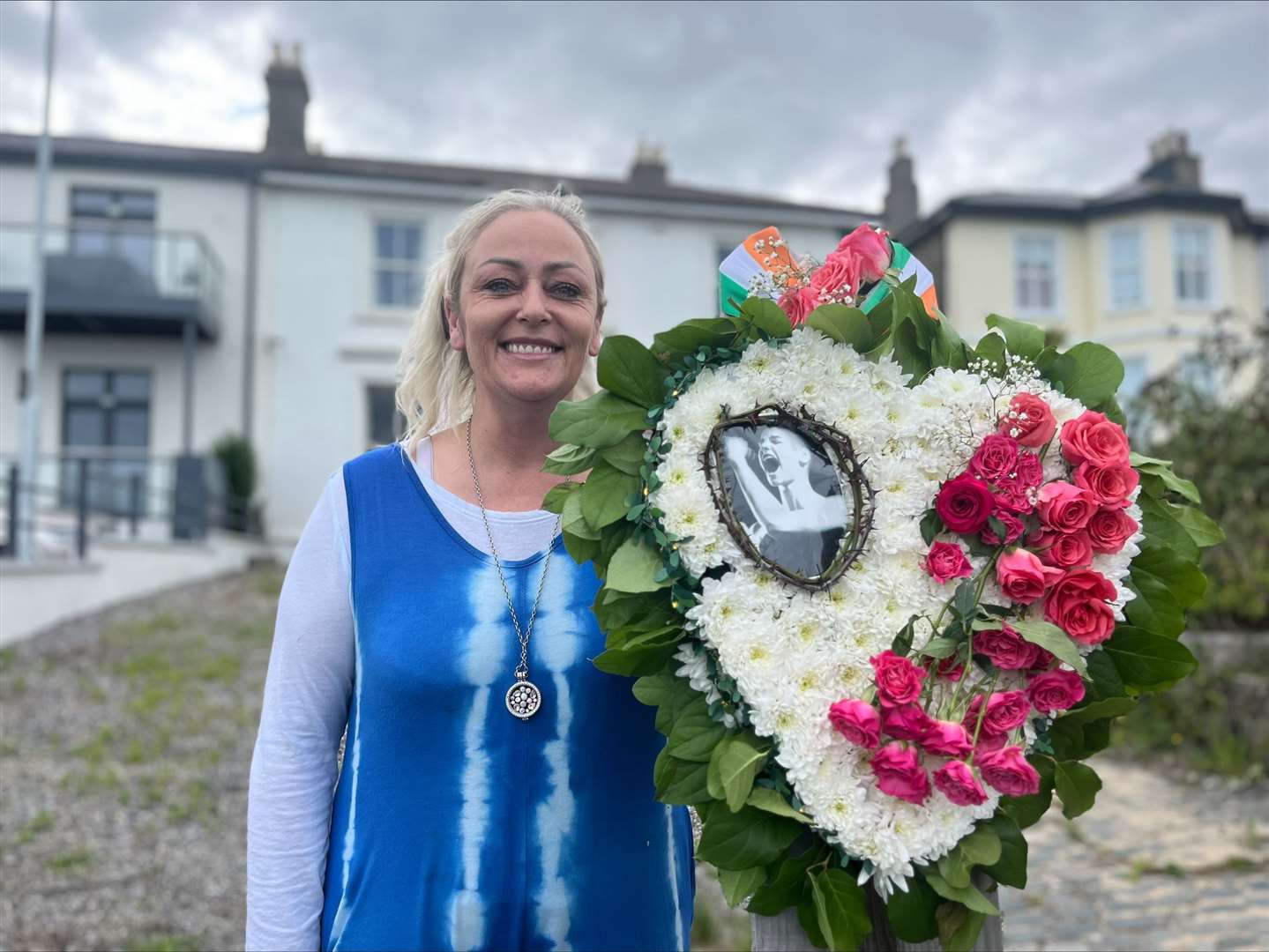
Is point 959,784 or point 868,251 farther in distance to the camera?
point 868,251

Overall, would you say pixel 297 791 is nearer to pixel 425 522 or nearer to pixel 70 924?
pixel 425 522

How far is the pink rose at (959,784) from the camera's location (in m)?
1.19

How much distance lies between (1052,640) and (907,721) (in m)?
0.24

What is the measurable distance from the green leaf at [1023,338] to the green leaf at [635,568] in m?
0.64

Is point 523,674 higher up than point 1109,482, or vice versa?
point 1109,482

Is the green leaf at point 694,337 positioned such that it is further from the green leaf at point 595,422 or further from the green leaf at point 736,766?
the green leaf at point 736,766

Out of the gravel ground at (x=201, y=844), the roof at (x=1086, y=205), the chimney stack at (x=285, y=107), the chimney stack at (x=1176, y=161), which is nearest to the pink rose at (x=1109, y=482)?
the gravel ground at (x=201, y=844)

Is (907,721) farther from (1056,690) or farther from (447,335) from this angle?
(447,335)

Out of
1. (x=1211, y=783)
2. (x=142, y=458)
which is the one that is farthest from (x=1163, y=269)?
(x=142, y=458)

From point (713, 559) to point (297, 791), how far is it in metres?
0.90

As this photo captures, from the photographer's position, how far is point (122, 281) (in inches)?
583

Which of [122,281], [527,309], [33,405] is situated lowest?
[527,309]

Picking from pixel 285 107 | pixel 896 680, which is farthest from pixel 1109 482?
pixel 285 107

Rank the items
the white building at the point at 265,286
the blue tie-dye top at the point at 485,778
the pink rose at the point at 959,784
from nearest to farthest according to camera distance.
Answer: the pink rose at the point at 959,784 < the blue tie-dye top at the point at 485,778 < the white building at the point at 265,286
